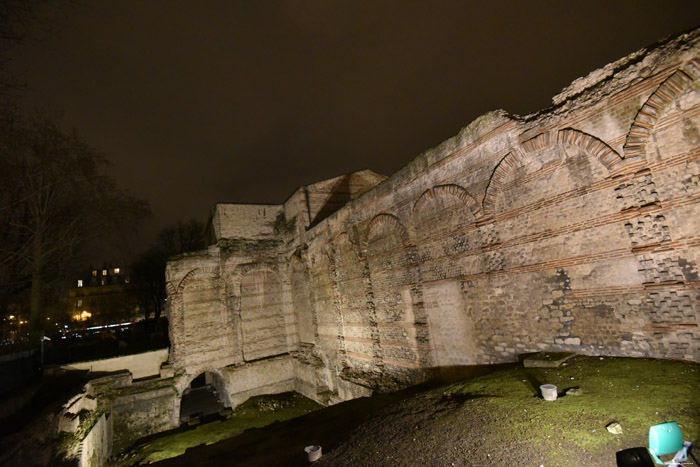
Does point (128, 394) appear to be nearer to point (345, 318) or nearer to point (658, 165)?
point (345, 318)

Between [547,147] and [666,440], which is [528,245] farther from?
[666,440]

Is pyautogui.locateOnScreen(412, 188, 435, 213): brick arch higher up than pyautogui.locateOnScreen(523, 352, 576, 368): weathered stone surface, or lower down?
higher up

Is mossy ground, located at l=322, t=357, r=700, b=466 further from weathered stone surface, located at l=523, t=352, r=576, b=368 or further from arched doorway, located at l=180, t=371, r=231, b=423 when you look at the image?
arched doorway, located at l=180, t=371, r=231, b=423

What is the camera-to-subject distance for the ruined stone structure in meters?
4.39

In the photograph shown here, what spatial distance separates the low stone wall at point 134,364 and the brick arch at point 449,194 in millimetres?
12598

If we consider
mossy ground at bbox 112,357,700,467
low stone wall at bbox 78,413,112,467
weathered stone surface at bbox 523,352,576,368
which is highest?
weathered stone surface at bbox 523,352,576,368

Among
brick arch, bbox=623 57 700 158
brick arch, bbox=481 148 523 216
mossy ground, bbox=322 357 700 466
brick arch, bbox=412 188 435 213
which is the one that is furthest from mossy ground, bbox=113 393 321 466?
brick arch, bbox=623 57 700 158

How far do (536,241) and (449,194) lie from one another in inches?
83.8

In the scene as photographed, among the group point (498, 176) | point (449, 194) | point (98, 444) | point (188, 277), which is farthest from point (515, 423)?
point (188, 277)

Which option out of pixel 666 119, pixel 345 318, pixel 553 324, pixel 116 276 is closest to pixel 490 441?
pixel 553 324

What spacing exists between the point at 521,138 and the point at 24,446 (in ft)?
37.9

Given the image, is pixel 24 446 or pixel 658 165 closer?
pixel 658 165

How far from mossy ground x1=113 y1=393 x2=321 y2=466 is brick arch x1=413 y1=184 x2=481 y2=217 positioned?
29.9ft

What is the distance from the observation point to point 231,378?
44.9ft
